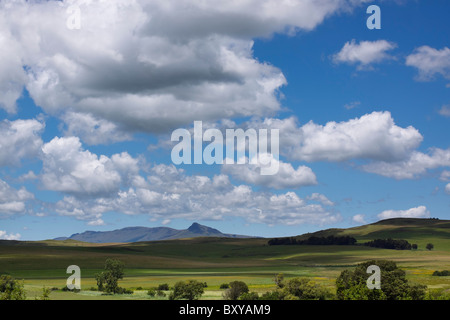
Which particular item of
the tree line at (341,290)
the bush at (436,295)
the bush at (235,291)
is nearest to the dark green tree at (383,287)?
the tree line at (341,290)

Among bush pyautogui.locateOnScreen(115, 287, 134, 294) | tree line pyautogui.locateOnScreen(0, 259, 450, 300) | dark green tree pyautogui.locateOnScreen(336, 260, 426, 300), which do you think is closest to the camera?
dark green tree pyautogui.locateOnScreen(336, 260, 426, 300)

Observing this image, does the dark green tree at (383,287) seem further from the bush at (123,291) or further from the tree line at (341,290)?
the bush at (123,291)

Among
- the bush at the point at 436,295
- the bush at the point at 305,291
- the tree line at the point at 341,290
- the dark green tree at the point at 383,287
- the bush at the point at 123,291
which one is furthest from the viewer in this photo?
the bush at the point at 123,291

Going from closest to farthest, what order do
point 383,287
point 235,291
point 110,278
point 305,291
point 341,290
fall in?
point 341,290, point 383,287, point 305,291, point 235,291, point 110,278

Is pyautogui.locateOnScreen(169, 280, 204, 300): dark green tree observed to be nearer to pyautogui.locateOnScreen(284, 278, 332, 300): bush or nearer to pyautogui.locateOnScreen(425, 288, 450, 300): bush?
pyautogui.locateOnScreen(284, 278, 332, 300): bush

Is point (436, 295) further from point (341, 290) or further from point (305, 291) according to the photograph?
point (305, 291)

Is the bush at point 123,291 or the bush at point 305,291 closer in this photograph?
the bush at point 305,291

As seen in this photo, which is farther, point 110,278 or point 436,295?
point 110,278

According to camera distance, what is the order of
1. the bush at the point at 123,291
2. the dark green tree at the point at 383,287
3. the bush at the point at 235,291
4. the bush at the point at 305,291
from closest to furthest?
the dark green tree at the point at 383,287
the bush at the point at 305,291
the bush at the point at 235,291
the bush at the point at 123,291

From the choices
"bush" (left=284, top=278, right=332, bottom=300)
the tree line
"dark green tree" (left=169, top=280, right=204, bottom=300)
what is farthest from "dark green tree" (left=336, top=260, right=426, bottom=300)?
"dark green tree" (left=169, top=280, right=204, bottom=300)

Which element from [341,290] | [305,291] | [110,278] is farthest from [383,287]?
[110,278]

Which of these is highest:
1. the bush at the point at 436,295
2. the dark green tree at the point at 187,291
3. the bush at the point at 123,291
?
the bush at the point at 436,295
